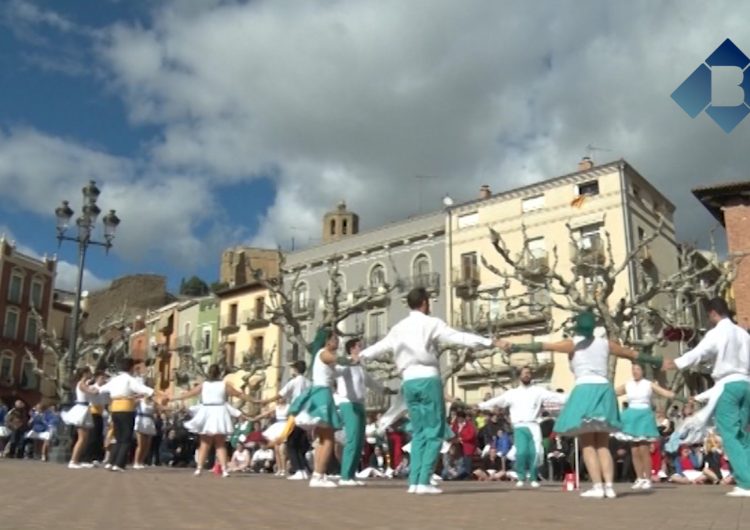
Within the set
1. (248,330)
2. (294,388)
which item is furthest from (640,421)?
(248,330)

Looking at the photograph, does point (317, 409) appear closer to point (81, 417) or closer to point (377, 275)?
point (81, 417)

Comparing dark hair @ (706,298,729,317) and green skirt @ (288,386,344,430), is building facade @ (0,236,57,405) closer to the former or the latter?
green skirt @ (288,386,344,430)

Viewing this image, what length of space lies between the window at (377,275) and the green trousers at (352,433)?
37976 mm

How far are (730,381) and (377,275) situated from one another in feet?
135

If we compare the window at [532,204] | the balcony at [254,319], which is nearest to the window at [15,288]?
the balcony at [254,319]

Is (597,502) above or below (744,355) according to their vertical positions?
below

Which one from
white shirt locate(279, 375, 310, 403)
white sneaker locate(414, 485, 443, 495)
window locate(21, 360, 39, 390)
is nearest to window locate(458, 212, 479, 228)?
white shirt locate(279, 375, 310, 403)

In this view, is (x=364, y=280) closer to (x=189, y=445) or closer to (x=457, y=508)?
(x=189, y=445)

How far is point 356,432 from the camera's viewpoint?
35.0 feet

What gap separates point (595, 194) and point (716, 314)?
1334 inches

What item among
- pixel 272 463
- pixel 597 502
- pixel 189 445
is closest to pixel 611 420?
pixel 597 502

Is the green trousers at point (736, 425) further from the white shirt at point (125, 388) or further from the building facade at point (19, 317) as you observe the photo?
the building facade at point (19, 317)

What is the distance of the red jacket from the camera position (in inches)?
727

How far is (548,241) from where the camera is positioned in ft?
140
